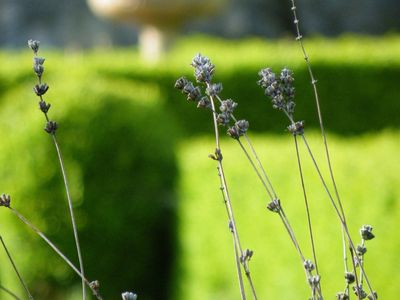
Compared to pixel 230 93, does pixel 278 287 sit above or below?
below

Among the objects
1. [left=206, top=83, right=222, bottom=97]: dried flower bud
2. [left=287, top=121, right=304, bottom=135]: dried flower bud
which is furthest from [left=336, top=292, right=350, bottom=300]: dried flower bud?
[left=206, top=83, right=222, bottom=97]: dried flower bud

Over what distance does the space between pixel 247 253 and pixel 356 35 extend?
21.9 metres

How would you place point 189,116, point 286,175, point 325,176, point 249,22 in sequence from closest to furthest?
point 325,176 → point 286,175 → point 189,116 → point 249,22

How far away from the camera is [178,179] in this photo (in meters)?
→ 6.91

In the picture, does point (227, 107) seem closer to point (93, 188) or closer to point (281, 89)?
point (281, 89)

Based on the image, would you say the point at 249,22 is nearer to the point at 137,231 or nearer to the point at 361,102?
the point at 361,102

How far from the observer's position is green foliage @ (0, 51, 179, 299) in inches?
242

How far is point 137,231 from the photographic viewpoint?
6676 millimetres

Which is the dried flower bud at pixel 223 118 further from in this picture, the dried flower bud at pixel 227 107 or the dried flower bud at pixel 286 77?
the dried flower bud at pixel 286 77

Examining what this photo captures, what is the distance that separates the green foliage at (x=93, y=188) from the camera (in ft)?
20.1

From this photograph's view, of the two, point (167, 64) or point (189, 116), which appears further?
point (167, 64)

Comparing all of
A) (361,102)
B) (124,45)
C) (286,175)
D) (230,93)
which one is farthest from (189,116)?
(124,45)

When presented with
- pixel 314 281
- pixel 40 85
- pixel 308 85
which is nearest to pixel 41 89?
pixel 40 85

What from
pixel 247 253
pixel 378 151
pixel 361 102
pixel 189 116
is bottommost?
pixel 247 253
